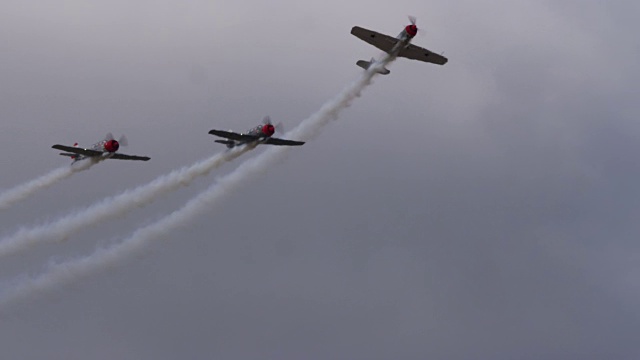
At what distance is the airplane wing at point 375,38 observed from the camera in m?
185

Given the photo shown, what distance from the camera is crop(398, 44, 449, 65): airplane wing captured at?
18800cm

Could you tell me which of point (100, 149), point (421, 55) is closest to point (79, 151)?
point (100, 149)

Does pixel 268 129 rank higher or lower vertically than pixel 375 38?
lower

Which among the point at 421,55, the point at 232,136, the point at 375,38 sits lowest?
the point at 232,136

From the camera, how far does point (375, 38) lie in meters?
185

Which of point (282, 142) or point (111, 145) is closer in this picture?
point (282, 142)

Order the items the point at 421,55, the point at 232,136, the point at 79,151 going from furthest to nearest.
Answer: the point at 79,151 < the point at 232,136 < the point at 421,55

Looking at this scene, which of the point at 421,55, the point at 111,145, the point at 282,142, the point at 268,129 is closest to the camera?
the point at 421,55

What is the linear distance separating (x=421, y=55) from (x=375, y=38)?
629 cm

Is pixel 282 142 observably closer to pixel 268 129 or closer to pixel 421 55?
pixel 268 129

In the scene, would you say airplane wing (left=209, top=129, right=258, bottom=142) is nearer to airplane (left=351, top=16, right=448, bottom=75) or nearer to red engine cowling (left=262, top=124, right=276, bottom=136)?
red engine cowling (left=262, top=124, right=276, bottom=136)

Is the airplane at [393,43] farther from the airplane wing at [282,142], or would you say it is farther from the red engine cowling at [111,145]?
the red engine cowling at [111,145]

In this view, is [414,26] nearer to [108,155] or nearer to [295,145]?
[295,145]

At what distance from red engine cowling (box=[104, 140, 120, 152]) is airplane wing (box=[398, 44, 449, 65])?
2914 centimetres
